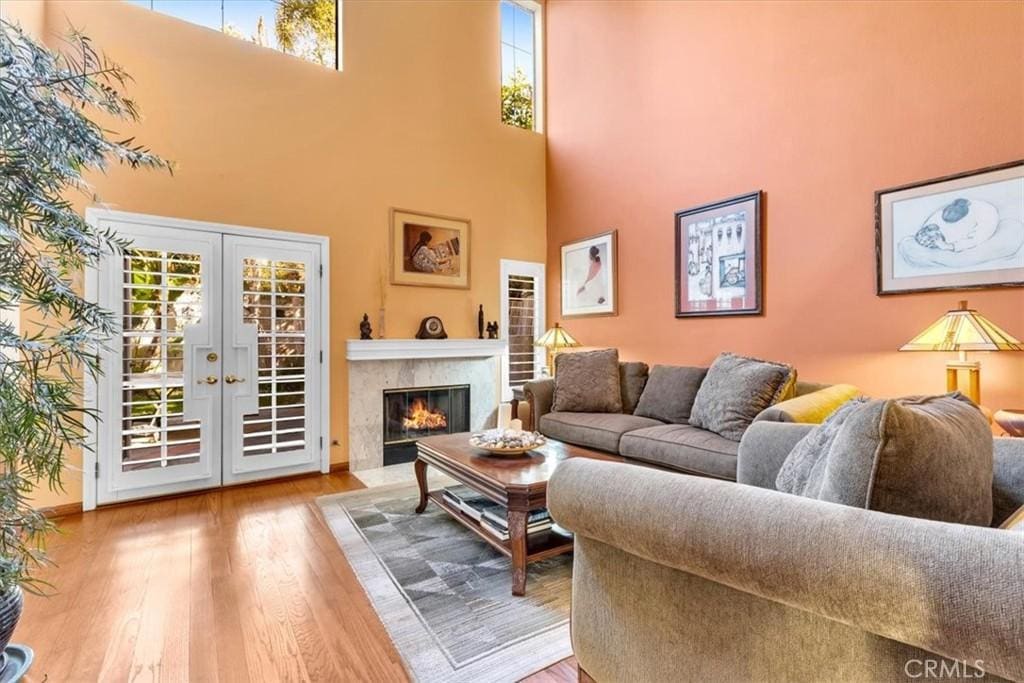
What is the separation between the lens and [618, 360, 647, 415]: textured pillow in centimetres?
390

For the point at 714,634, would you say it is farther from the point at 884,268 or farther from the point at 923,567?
the point at 884,268

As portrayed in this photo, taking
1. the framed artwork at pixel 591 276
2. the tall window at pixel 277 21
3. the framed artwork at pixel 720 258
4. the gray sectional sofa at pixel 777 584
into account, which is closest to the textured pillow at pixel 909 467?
the gray sectional sofa at pixel 777 584

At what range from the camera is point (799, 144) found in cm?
313

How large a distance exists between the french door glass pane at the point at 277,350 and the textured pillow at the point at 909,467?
3.70 meters

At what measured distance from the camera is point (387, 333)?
420cm

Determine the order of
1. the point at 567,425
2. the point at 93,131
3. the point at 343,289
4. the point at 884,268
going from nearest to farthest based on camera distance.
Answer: the point at 93,131
the point at 884,268
the point at 567,425
the point at 343,289

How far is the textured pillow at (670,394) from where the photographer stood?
3.44 meters

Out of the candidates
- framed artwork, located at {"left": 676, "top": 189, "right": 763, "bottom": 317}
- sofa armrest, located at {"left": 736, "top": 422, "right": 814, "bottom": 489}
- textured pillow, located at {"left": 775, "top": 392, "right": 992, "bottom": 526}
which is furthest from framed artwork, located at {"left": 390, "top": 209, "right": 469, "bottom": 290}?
textured pillow, located at {"left": 775, "top": 392, "right": 992, "bottom": 526}

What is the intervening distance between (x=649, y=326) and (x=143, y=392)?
13.1 ft

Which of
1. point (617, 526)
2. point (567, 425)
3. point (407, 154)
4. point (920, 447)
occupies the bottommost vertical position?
Result: point (567, 425)

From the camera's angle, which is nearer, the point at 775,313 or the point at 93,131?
the point at 93,131

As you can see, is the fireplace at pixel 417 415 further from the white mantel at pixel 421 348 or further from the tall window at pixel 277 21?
the tall window at pixel 277 21

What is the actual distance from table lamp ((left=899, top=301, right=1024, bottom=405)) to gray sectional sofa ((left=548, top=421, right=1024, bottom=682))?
125cm

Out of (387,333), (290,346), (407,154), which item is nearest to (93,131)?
(290,346)
